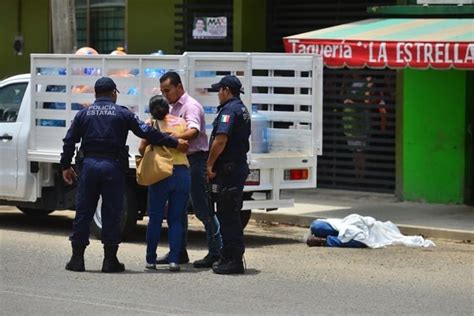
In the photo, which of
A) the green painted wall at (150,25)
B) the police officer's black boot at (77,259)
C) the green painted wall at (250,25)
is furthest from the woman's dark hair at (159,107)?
the green painted wall at (150,25)

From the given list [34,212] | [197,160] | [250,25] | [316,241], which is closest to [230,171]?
[197,160]

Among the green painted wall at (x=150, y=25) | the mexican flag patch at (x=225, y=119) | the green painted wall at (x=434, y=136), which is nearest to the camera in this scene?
the mexican flag patch at (x=225, y=119)

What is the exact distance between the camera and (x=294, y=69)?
13414 millimetres

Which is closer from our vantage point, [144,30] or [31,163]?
[31,163]

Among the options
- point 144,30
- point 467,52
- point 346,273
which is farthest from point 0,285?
point 144,30

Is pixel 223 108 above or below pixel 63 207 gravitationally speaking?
above

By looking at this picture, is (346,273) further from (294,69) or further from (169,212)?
(294,69)

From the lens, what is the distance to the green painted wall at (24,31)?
72.2 ft

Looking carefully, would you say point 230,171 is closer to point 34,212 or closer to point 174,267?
point 174,267

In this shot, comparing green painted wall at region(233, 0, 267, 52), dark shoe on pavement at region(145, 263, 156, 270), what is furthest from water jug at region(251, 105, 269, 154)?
green painted wall at region(233, 0, 267, 52)

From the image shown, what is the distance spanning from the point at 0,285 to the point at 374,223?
4999 millimetres

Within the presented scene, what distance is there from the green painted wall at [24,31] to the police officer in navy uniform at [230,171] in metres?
11.9

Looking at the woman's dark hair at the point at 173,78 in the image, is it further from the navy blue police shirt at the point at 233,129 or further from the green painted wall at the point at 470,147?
the green painted wall at the point at 470,147

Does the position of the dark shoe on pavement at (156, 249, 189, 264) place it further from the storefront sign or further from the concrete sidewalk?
the storefront sign
